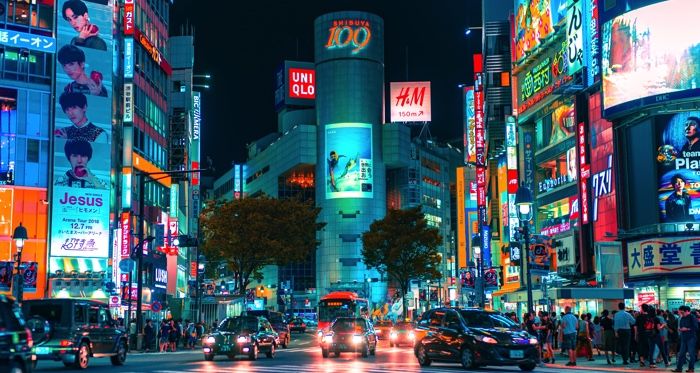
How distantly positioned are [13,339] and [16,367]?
48 cm

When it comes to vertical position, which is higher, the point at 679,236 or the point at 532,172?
the point at 532,172

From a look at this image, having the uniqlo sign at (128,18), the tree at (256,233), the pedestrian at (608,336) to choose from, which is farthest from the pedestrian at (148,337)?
the uniqlo sign at (128,18)

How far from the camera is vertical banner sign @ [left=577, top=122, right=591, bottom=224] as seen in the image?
178 feet

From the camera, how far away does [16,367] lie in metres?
15.6

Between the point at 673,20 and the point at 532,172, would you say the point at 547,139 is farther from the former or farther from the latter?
the point at 673,20

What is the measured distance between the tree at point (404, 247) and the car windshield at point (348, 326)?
56.7 metres

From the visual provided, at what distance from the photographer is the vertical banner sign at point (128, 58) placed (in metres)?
70.2

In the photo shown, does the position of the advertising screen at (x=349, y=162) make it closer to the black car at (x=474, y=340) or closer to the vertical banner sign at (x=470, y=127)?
the vertical banner sign at (x=470, y=127)

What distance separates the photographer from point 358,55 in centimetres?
15225

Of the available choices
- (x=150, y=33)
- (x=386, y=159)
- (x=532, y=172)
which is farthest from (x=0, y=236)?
(x=386, y=159)

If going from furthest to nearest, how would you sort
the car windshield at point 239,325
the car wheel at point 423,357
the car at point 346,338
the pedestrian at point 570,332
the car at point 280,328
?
1. the car at point 280,328
2. the car at point 346,338
3. the car windshield at point 239,325
4. the pedestrian at point 570,332
5. the car wheel at point 423,357

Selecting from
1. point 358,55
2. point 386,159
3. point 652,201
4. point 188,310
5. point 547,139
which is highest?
point 358,55

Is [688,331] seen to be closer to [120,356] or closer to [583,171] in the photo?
[120,356]

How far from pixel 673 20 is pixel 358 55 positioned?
10687cm
